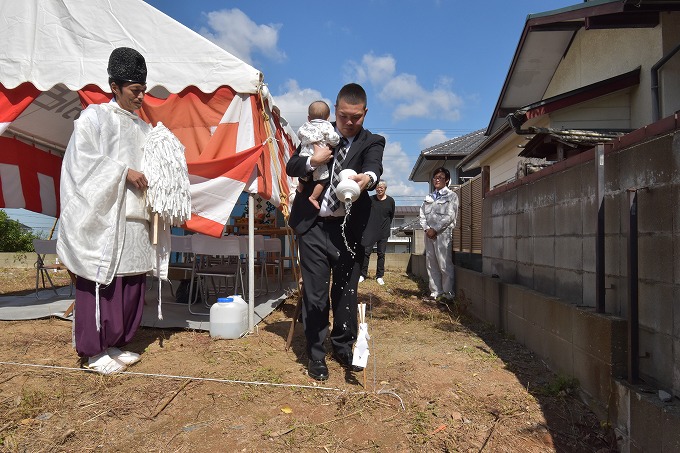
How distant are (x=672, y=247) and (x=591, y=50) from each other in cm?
689

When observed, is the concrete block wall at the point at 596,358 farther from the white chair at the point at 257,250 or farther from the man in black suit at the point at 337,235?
the white chair at the point at 257,250

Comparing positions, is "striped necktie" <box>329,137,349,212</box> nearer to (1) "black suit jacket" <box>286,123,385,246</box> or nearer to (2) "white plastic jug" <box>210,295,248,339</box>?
(1) "black suit jacket" <box>286,123,385,246</box>

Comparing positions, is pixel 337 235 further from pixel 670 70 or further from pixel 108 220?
pixel 670 70

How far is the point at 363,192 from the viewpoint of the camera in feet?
9.78

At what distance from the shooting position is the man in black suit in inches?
115

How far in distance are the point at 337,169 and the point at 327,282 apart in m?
→ 0.76

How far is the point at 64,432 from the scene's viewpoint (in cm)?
219

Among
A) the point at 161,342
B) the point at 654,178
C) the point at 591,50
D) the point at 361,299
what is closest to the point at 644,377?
the point at 654,178

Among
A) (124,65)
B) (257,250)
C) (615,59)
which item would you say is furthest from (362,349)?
(615,59)

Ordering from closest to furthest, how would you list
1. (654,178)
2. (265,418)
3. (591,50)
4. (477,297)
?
(654,178)
(265,418)
(477,297)
(591,50)

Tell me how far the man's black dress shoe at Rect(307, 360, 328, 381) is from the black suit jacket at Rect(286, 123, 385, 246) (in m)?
0.84

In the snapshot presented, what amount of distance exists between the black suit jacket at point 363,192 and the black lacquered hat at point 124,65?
1274 millimetres

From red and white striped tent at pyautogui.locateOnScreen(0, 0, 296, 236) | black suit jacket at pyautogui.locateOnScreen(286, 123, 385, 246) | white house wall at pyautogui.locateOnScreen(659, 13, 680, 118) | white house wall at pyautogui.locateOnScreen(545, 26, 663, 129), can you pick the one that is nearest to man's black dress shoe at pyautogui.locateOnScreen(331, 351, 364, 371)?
black suit jacket at pyautogui.locateOnScreen(286, 123, 385, 246)

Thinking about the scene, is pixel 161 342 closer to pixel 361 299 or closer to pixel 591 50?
pixel 361 299
